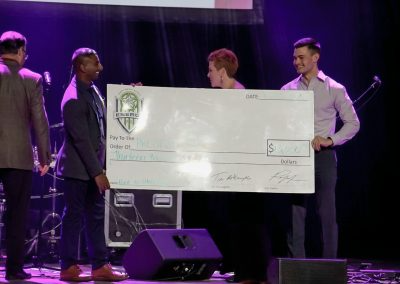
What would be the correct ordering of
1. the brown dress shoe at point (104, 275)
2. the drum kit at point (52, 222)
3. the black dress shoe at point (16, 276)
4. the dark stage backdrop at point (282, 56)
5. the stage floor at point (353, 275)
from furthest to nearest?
the dark stage backdrop at point (282, 56), the drum kit at point (52, 222), the stage floor at point (353, 275), the brown dress shoe at point (104, 275), the black dress shoe at point (16, 276)

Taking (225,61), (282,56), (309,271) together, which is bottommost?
(309,271)

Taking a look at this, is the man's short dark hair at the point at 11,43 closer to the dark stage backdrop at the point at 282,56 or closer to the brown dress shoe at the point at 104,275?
the brown dress shoe at the point at 104,275

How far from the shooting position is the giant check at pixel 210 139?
4777mm

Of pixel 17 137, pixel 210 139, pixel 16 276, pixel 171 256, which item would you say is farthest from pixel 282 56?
pixel 16 276

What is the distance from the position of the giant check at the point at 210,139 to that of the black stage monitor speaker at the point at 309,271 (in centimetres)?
76

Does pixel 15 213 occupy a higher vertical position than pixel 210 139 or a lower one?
lower

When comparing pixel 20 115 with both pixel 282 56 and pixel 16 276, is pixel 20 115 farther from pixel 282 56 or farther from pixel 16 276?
pixel 282 56

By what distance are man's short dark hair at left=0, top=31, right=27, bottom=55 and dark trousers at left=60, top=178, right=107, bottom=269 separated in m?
0.99

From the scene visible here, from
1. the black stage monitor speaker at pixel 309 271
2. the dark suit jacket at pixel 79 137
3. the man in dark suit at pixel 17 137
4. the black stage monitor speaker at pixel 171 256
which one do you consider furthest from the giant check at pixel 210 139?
the black stage monitor speaker at pixel 309 271

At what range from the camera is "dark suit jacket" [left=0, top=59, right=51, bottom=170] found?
15.9 ft

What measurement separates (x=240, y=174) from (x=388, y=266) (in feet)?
7.82

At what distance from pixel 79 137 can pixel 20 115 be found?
0.48 meters

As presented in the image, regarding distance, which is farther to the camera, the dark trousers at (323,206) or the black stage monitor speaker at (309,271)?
the dark trousers at (323,206)

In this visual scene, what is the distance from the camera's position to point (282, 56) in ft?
23.0
